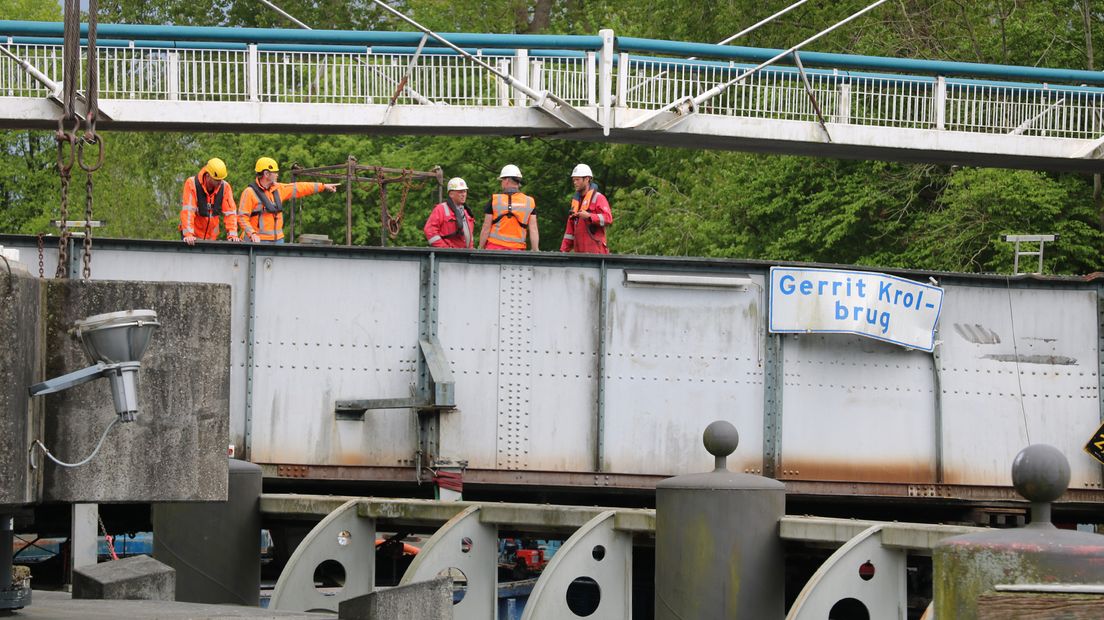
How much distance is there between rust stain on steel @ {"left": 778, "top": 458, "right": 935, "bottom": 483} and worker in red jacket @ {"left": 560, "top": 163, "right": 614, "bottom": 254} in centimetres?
338

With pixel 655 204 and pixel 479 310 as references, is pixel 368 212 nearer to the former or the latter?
pixel 655 204

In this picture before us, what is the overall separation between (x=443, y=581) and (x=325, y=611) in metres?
2.88

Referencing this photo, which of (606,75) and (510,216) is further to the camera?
(606,75)

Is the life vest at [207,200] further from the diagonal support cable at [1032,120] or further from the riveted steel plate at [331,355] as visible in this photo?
the diagonal support cable at [1032,120]

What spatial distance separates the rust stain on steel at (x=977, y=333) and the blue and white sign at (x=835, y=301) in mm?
815

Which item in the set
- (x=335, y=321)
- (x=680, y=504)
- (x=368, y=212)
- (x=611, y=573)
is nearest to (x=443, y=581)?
(x=611, y=573)

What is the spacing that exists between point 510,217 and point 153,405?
33.2 ft

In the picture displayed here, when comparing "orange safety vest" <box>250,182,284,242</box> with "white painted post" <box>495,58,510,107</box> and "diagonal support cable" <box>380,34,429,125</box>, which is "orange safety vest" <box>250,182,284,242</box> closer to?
"diagonal support cable" <box>380,34,429,125</box>

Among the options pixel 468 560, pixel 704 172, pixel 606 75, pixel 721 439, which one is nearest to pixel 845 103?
pixel 606 75

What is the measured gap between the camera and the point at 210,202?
20.6m

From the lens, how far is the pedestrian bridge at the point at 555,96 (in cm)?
2048

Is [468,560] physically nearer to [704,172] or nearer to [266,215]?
[266,215]

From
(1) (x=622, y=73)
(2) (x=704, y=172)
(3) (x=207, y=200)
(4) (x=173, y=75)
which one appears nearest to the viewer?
(3) (x=207, y=200)

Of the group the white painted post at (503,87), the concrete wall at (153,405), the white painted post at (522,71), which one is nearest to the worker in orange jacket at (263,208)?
the white painted post at (503,87)
